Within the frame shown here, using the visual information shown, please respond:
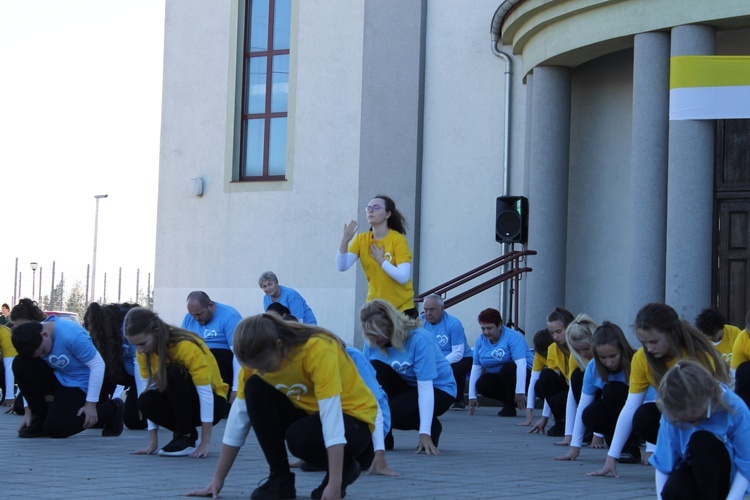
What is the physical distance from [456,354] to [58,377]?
4.37m

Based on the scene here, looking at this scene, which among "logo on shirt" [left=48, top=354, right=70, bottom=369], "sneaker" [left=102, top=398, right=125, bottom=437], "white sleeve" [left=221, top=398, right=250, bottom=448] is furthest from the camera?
"sneaker" [left=102, top=398, right=125, bottom=437]

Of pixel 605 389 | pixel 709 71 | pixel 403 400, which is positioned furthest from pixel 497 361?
pixel 605 389

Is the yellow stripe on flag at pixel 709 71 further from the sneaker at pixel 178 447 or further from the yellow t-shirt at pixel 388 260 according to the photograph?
the sneaker at pixel 178 447

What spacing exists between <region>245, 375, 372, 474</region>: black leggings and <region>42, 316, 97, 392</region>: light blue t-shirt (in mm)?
3598

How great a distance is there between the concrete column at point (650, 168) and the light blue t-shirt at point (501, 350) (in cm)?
177

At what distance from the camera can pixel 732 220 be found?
14969 millimetres

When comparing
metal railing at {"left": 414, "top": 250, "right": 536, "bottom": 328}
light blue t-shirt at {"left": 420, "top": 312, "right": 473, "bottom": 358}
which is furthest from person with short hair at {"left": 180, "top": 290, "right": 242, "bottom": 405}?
metal railing at {"left": 414, "top": 250, "right": 536, "bottom": 328}

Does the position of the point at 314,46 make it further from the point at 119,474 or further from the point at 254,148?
the point at 119,474

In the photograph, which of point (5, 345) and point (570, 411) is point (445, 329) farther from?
point (5, 345)

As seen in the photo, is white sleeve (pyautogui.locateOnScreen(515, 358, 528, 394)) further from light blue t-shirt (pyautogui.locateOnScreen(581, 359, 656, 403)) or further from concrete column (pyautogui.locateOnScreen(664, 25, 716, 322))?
light blue t-shirt (pyautogui.locateOnScreen(581, 359, 656, 403))

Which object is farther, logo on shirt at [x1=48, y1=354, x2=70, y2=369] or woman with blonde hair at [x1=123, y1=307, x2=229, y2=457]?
logo on shirt at [x1=48, y1=354, x2=70, y2=369]

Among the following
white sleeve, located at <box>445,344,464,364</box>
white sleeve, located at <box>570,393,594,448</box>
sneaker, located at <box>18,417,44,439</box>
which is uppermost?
white sleeve, located at <box>445,344,464,364</box>

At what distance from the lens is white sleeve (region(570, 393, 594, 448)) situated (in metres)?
8.26

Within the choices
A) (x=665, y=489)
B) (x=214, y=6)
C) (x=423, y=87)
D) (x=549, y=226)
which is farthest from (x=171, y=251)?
(x=665, y=489)
